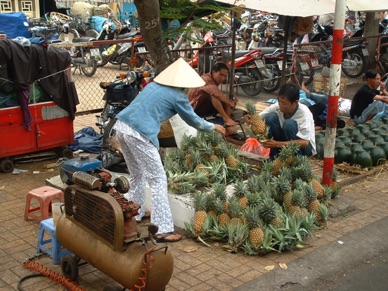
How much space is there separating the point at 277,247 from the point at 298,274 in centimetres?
43

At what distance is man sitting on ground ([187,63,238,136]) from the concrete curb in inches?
110

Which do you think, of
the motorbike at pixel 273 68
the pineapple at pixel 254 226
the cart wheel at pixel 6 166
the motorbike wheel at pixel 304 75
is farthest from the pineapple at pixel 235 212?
the motorbike at pixel 273 68

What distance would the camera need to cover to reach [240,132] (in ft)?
28.0

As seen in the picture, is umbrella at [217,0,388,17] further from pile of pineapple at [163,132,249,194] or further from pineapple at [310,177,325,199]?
pineapple at [310,177,325,199]

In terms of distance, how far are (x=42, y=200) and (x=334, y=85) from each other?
3.34 meters

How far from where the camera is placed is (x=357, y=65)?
1495 centimetres

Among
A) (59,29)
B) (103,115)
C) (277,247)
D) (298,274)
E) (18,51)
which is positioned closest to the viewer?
(298,274)

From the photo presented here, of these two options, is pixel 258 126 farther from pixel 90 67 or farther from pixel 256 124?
pixel 90 67

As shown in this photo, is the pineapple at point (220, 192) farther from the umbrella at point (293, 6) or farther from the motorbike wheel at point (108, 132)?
the umbrella at point (293, 6)

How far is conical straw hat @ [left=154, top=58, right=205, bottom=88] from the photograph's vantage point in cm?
491

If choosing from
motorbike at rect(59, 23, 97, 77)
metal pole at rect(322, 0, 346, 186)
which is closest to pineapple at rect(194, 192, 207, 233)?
metal pole at rect(322, 0, 346, 186)

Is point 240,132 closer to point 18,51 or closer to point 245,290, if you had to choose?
point 18,51

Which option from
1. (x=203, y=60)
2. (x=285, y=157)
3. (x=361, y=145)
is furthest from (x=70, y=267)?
(x=203, y=60)

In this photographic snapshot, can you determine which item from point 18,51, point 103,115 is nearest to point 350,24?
point 103,115
